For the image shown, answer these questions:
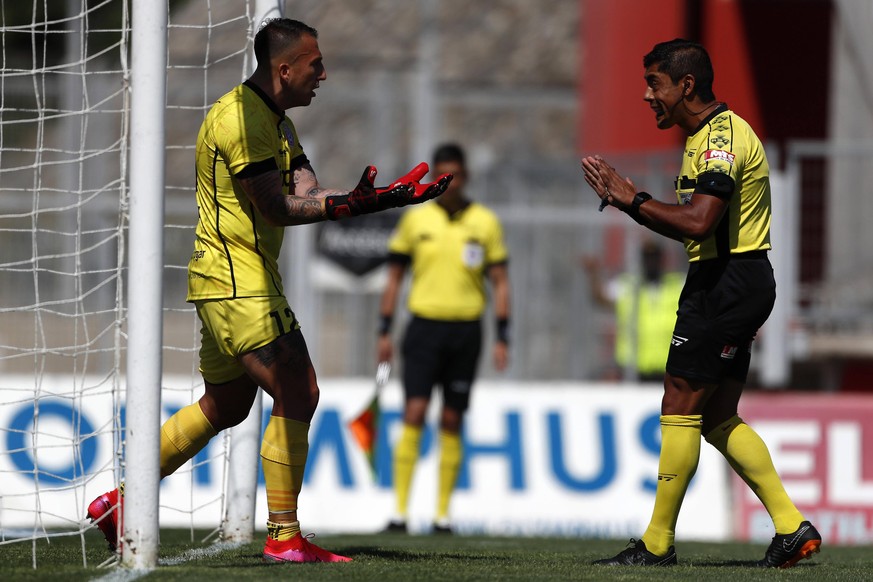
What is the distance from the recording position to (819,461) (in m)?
11.4

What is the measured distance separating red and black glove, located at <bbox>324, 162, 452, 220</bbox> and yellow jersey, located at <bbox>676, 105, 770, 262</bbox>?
1120 millimetres

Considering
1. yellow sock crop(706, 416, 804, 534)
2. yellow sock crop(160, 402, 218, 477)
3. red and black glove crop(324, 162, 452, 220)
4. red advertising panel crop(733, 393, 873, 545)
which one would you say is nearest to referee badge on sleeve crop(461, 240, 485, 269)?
red advertising panel crop(733, 393, 873, 545)

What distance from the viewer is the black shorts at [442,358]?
9641mm

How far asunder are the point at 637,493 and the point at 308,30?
6716mm

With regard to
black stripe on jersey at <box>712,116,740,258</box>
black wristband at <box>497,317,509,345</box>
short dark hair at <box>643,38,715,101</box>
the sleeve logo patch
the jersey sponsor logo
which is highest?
short dark hair at <box>643,38,715,101</box>

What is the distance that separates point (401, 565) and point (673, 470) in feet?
3.89

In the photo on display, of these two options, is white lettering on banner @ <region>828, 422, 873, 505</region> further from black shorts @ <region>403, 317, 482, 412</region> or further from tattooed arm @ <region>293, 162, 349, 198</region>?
tattooed arm @ <region>293, 162, 349, 198</region>

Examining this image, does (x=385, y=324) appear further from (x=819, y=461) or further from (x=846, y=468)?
(x=846, y=468)

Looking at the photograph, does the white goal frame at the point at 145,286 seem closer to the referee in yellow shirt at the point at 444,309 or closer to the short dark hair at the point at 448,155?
the referee in yellow shirt at the point at 444,309

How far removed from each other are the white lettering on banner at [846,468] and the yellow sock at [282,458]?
6.91 metres

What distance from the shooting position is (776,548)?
603cm

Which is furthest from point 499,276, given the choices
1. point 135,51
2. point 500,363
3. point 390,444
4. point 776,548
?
point 135,51

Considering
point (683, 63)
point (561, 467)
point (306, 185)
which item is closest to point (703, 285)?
point (683, 63)

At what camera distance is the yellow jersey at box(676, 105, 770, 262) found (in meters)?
5.75
